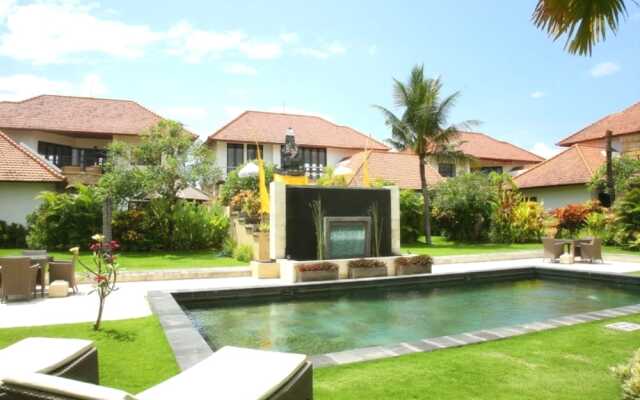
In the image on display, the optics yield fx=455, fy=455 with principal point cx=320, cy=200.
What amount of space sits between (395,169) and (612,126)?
571 inches

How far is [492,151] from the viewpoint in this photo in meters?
41.0

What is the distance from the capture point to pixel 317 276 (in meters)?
11.1

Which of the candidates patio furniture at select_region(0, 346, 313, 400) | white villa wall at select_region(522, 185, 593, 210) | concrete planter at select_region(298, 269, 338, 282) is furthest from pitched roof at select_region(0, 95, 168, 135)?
patio furniture at select_region(0, 346, 313, 400)

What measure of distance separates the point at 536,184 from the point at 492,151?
A: 12.1m

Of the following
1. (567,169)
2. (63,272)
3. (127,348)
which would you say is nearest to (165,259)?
(63,272)

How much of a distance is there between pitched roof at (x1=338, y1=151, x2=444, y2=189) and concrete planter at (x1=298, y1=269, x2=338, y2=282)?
1645 centimetres

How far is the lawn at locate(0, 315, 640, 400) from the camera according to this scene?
3822mm

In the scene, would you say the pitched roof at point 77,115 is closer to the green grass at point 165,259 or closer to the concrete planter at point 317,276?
the green grass at point 165,259

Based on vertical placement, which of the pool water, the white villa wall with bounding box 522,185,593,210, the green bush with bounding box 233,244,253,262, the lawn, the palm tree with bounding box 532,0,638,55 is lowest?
the pool water

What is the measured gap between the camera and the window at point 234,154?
108 ft

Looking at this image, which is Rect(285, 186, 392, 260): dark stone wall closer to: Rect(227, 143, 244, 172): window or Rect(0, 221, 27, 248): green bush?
Rect(0, 221, 27, 248): green bush

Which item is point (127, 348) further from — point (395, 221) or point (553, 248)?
point (553, 248)

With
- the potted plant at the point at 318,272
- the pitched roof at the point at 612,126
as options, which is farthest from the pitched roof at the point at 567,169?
the potted plant at the point at 318,272

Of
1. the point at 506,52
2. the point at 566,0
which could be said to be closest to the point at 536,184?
the point at 506,52
